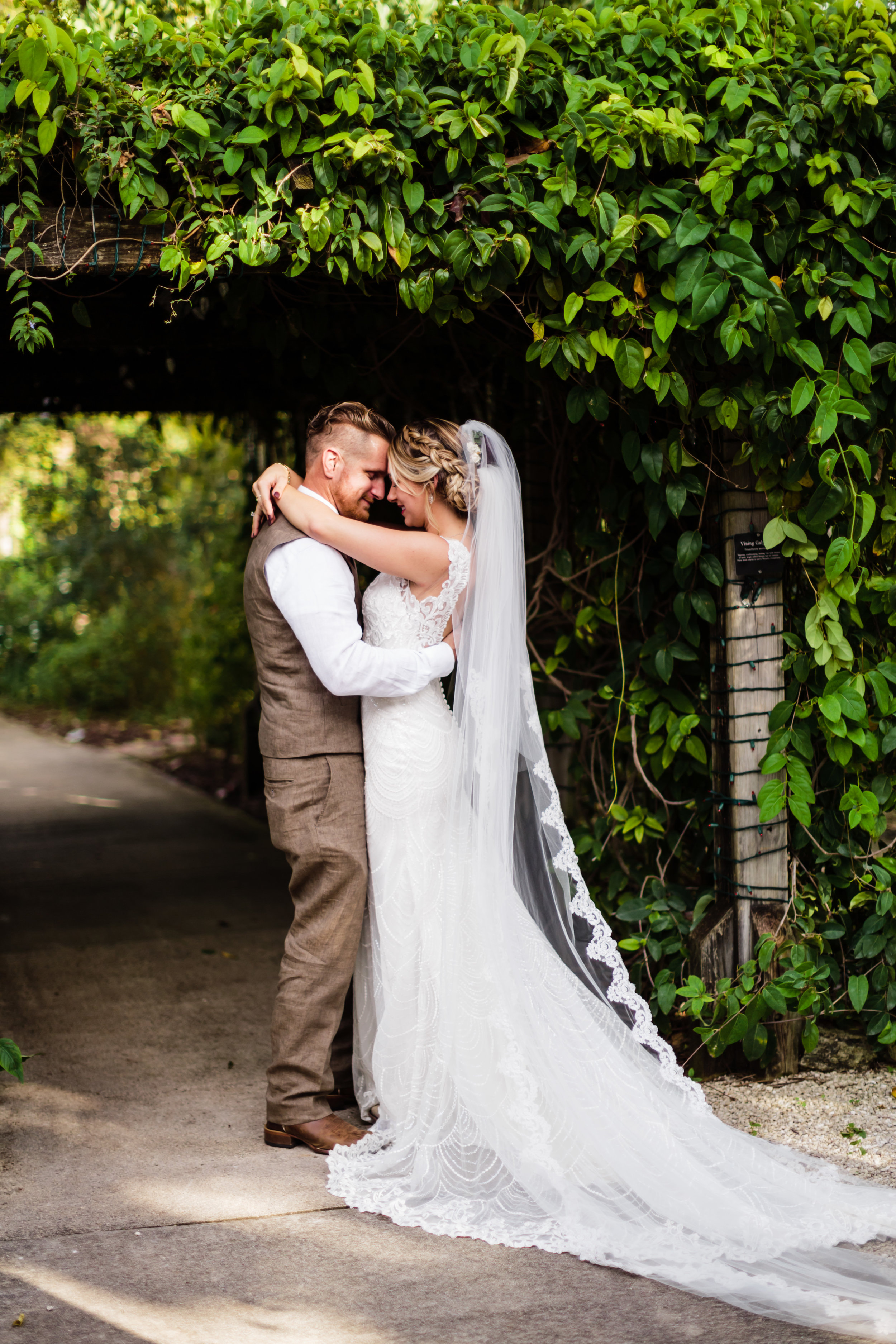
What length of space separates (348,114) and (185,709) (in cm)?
917

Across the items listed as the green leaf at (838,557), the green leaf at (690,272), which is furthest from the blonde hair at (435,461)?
the green leaf at (838,557)

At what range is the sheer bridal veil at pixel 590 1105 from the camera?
251 centimetres

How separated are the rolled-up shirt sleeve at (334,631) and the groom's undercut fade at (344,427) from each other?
0.95 feet

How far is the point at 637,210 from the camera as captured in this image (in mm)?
3020

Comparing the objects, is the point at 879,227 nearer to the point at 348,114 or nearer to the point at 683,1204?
the point at 348,114

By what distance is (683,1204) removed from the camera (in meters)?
2.66

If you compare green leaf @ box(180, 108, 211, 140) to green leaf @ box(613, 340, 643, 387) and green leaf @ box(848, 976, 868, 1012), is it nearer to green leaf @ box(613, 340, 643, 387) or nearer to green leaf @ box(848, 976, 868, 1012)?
green leaf @ box(613, 340, 643, 387)

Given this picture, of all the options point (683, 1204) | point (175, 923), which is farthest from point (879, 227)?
point (175, 923)

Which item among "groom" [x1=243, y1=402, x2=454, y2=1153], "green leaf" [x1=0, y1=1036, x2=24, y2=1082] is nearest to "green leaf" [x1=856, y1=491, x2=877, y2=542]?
"groom" [x1=243, y1=402, x2=454, y2=1153]

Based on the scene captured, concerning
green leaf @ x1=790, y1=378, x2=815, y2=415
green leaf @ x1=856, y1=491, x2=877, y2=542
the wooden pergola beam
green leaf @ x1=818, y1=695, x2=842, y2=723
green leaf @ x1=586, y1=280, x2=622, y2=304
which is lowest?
green leaf @ x1=818, y1=695, x2=842, y2=723

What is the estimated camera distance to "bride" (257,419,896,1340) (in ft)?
8.93

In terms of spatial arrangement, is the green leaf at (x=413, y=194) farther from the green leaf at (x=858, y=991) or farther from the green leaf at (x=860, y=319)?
the green leaf at (x=858, y=991)

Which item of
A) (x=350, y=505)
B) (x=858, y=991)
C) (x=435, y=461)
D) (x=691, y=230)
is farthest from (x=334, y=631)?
(x=858, y=991)

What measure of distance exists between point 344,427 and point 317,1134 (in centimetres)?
194
